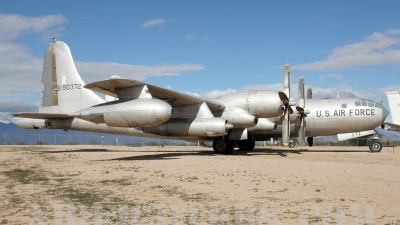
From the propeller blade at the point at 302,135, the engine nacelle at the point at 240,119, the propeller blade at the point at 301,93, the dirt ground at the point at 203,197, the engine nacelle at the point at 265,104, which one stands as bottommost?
the dirt ground at the point at 203,197

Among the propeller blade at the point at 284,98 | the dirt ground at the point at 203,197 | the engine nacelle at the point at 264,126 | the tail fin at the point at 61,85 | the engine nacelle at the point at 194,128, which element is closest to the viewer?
the dirt ground at the point at 203,197

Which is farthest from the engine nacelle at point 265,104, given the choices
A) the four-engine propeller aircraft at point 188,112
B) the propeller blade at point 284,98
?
the propeller blade at point 284,98

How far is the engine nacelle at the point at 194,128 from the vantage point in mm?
21094

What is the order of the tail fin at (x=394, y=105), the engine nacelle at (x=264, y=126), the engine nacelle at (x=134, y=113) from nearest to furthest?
the engine nacelle at (x=134, y=113) → the engine nacelle at (x=264, y=126) → the tail fin at (x=394, y=105)

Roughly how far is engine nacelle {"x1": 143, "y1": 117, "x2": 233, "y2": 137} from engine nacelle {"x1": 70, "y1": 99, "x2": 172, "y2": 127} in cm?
301

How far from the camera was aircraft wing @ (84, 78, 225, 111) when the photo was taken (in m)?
19.4

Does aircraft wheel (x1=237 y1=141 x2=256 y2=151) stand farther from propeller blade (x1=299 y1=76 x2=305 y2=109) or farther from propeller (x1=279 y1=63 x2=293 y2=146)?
propeller (x1=279 y1=63 x2=293 y2=146)

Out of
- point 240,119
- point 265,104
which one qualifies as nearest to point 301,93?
point 265,104

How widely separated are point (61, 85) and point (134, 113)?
10.6m

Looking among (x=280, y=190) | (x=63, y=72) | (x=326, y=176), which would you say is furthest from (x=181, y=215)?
(x=63, y=72)

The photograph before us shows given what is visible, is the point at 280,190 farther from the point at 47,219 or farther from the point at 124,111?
the point at 124,111

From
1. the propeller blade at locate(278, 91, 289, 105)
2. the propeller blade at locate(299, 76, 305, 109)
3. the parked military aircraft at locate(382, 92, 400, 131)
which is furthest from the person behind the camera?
the parked military aircraft at locate(382, 92, 400, 131)

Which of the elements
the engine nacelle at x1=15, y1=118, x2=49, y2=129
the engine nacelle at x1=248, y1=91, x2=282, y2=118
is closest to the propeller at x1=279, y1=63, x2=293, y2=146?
the engine nacelle at x1=248, y1=91, x2=282, y2=118

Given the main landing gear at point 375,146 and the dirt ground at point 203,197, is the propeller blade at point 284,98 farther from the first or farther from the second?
the dirt ground at point 203,197
